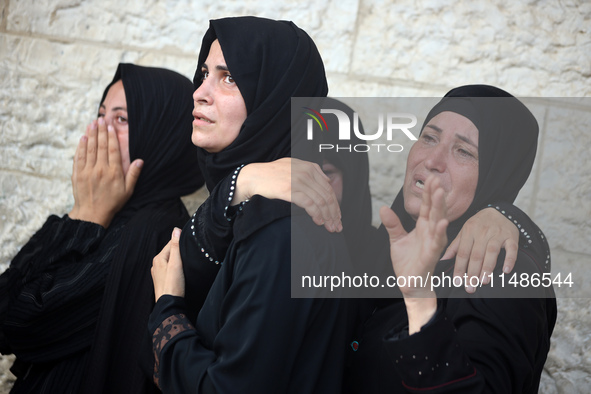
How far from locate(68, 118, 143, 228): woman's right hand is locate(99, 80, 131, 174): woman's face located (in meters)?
0.04

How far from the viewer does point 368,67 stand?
2.52 m

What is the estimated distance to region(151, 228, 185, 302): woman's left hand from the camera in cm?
161

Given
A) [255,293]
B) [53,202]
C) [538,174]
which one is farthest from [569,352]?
[53,202]

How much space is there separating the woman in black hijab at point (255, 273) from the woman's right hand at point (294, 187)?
1.1 inches

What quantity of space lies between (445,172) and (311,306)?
55 cm

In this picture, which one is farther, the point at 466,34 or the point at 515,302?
the point at 466,34

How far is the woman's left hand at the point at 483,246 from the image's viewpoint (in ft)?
4.61

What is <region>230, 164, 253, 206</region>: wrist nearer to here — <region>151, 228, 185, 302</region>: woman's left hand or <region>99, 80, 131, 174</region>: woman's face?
<region>151, 228, 185, 302</region>: woman's left hand

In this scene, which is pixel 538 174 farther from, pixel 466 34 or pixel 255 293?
pixel 255 293

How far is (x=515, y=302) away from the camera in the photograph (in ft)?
4.48

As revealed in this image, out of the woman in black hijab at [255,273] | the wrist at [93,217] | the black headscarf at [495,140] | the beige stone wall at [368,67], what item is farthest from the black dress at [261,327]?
the beige stone wall at [368,67]

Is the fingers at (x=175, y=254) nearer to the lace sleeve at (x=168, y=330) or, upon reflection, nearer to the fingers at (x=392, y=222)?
the lace sleeve at (x=168, y=330)

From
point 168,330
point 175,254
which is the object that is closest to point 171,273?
point 175,254

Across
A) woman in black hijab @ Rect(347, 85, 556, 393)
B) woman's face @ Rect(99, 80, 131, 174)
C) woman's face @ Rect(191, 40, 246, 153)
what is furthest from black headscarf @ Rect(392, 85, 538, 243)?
woman's face @ Rect(99, 80, 131, 174)
